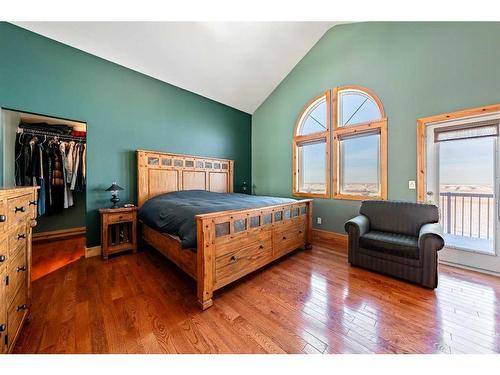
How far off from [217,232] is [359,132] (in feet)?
9.61

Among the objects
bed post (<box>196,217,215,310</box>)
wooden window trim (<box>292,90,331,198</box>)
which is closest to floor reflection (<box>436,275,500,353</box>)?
bed post (<box>196,217,215,310</box>)

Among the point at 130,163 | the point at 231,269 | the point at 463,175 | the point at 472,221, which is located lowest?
the point at 231,269

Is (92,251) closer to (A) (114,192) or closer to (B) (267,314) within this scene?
(A) (114,192)

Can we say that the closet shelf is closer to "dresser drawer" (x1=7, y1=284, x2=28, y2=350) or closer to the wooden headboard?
the wooden headboard

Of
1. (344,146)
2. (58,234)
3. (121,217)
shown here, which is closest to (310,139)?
(344,146)

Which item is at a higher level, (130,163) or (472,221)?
(130,163)

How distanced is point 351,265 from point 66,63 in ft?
15.4

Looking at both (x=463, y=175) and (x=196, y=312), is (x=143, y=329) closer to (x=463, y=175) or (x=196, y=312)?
(x=196, y=312)

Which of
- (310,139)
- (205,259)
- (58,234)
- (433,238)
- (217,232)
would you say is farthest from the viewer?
(310,139)

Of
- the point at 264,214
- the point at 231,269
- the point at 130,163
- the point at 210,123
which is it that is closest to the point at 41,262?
the point at 130,163

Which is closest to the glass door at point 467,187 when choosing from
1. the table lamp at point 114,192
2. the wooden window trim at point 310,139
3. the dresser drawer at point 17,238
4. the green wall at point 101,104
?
the wooden window trim at point 310,139

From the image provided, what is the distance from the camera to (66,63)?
8.55ft

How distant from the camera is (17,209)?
121 cm
